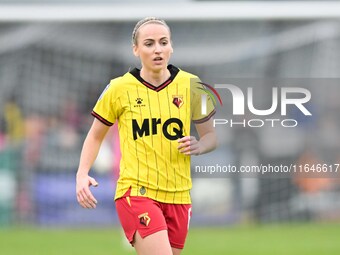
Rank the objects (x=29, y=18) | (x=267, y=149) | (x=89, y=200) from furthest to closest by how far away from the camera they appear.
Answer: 1. (x=267, y=149)
2. (x=29, y=18)
3. (x=89, y=200)

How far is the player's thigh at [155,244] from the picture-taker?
19.8 ft

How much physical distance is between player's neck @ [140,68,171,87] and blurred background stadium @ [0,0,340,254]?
27.4 ft

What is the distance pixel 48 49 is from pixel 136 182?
1019 centimetres

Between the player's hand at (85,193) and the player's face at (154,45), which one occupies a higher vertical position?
the player's face at (154,45)

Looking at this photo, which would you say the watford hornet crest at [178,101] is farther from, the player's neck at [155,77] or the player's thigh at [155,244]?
the player's thigh at [155,244]

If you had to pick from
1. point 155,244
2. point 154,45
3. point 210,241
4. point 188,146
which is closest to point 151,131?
point 188,146

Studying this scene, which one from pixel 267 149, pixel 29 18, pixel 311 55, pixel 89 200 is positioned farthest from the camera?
pixel 311 55

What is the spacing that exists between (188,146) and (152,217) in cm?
48

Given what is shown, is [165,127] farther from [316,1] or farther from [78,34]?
[78,34]

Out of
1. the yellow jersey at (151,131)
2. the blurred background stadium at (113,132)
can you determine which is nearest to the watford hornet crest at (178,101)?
the yellow jersey at (151,131)

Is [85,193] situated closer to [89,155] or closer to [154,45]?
[89,155]

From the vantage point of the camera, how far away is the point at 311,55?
1556cm

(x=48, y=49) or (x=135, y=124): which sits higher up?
(x=48, y=49)

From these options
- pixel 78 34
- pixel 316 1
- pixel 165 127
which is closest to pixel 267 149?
pixel 316 1
